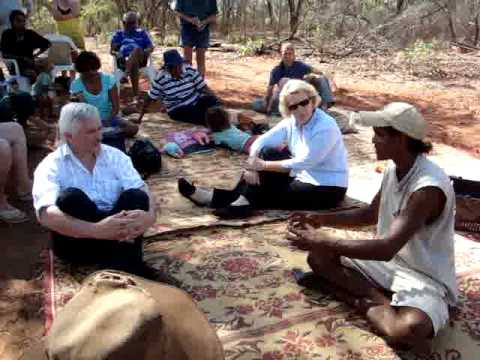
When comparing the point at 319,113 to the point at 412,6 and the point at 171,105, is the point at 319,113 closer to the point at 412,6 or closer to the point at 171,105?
the point at 171,105

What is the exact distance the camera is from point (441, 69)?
30.5 ft

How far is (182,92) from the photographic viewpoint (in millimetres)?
6312

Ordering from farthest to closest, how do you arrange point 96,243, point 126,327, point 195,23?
point 195,23, point 96,243, point 126,327

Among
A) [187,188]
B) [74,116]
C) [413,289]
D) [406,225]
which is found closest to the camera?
[406,225]

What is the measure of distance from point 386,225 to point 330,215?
324 millimetres

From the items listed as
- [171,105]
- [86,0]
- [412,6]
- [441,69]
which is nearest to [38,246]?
[171,105]

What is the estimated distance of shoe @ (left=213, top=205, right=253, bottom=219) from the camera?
3879mm

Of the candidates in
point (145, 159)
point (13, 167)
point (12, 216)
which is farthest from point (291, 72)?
point (12, 216)

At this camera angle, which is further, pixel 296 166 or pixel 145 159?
pixel 145 159

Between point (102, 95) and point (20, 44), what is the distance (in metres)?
1.99

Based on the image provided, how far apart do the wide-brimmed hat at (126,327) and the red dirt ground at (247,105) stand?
1.53 meters

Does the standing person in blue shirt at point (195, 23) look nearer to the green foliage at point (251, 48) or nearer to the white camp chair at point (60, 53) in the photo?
the white camp chair at point (60, 53)

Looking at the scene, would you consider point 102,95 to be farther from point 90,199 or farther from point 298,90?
point 90,199

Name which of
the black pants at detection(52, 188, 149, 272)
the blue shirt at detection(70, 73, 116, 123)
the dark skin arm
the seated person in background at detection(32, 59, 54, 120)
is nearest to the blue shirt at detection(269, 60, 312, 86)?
the blue shirt at detection(70, 73, 116, 123)
